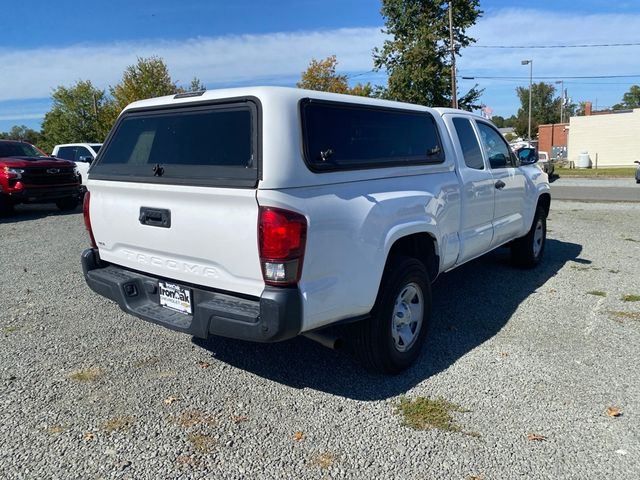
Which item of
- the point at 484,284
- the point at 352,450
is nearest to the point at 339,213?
the point at 352,450

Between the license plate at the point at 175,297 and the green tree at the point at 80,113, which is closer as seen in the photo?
the license plate at the point at 175,297

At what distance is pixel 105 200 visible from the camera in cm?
383

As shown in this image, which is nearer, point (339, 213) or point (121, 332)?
point (339, 213)

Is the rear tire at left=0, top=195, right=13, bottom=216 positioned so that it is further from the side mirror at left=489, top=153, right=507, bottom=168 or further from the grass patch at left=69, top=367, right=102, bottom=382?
the side mirror at left=489, top=153, right=507, bottom=168

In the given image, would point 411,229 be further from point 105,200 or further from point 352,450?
point 105,200

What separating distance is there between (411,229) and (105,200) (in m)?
2.28

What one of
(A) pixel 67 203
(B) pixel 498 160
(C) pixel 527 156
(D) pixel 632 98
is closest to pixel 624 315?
(B) pixel 498 160

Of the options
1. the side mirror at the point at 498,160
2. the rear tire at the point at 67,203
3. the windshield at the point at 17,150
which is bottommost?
the rear tire at the point at 67,203

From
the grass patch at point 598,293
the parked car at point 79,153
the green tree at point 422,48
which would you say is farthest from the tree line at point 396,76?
the grass patch at point 598,293

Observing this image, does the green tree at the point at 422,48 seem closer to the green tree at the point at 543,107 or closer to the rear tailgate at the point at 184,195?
the rear tailgate at the point at 184,195

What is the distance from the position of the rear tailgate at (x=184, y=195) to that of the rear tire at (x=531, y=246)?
467 centimetres

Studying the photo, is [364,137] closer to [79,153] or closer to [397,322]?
[397,322]

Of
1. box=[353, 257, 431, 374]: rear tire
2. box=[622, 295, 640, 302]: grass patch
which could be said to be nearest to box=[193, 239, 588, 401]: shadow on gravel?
box=[353, 257, 431, 374]: rear tire

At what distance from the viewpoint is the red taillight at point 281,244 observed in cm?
282
